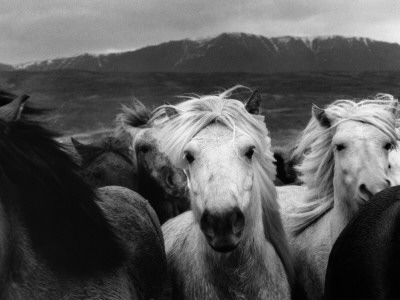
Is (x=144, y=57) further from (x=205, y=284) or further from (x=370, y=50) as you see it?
(x=205, y=284)

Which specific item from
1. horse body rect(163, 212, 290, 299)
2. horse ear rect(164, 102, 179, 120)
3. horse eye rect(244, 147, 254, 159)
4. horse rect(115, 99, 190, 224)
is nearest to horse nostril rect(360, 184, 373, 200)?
horse body rect(163, 212, 290, 299)

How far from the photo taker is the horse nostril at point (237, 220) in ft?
8.34

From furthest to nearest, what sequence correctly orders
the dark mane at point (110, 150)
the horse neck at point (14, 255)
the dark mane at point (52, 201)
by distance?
1. the dark mane at point (110, 150)
2. the dark mane at point (52, 201)
3. the horse neck at point (14, 255)

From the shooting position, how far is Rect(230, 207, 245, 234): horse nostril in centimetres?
254

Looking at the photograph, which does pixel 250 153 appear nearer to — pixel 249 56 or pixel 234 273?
pixel 234 273

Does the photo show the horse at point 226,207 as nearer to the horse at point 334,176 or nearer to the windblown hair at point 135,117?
the horse at point 334,176

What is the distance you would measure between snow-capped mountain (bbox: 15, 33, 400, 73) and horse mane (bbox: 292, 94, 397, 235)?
86.1 m

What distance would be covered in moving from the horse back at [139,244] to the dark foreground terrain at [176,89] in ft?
49.8

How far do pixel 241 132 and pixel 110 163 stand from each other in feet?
10.4

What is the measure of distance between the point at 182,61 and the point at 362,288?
110 metres

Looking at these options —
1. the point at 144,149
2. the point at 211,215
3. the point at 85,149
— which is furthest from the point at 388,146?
the point at 85,149

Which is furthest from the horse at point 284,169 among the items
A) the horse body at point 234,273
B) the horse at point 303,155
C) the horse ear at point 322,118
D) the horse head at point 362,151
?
the horse body at point 234,273

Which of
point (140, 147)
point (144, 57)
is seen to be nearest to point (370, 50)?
point (144, 57)

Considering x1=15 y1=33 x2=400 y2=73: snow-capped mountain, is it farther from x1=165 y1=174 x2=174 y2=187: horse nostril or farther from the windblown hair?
x1=165 y1=174 x2=174 y2=187: horse nostril
